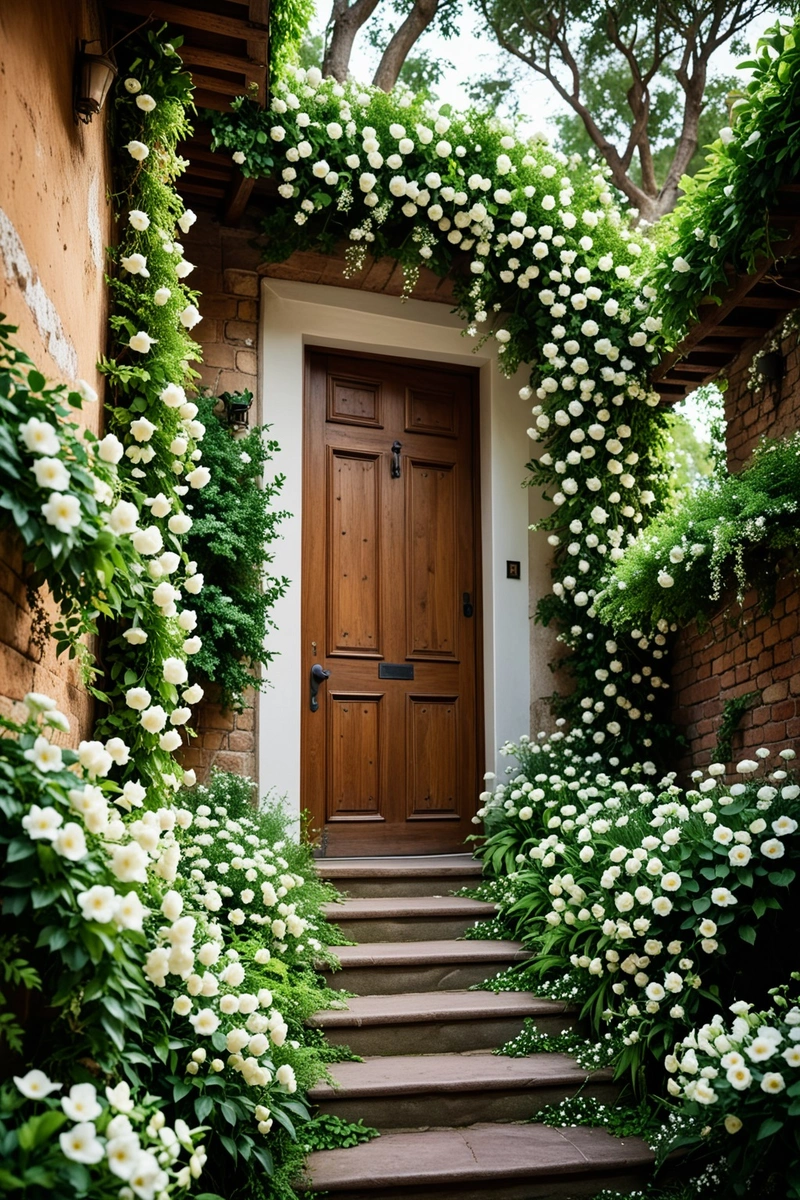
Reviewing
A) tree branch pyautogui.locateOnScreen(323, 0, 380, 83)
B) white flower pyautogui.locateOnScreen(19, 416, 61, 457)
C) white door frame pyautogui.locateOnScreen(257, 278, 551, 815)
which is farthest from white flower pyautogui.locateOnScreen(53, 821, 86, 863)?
tree branch pyautogui.locateOnScreen(323, 0, 380, 83)

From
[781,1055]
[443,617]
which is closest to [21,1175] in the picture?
[781,1055]

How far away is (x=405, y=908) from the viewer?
4.74m

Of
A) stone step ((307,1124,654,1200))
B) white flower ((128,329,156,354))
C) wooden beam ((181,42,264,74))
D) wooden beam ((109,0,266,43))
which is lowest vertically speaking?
stone step ((307,1124,654,1200))

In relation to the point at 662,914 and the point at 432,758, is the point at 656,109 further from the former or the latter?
the point at 662,914

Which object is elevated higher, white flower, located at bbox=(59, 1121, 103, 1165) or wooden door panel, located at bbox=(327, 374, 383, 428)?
wooden door panel, located at bbox=(327, 374, 383, 428)

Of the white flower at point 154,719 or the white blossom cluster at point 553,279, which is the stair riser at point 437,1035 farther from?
the white blossom cluster at point 553,279

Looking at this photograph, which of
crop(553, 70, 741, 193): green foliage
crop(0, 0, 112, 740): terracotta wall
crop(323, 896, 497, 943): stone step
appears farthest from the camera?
crop(553, 70, 741, 193): green foliage

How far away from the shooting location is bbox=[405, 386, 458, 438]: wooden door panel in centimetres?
614

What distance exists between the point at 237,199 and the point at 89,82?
2398mm

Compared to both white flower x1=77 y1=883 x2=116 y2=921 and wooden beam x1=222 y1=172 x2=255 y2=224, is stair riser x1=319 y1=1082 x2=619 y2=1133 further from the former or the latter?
wooden beam x1=222 y1=172 x2=255 y2=224

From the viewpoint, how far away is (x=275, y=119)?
5141 mm

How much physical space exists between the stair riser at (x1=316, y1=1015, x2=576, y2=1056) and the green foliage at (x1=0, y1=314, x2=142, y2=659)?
2.33 meters

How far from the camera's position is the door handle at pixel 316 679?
5602 millimetres

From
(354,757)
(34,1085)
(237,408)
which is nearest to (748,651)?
(354,757)
